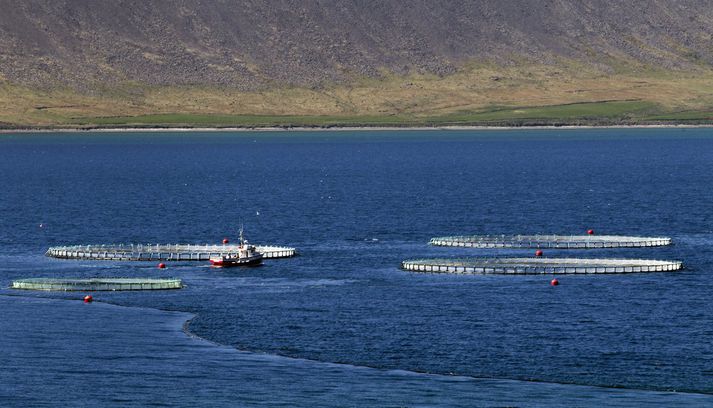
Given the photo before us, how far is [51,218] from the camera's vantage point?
19125 centimetres

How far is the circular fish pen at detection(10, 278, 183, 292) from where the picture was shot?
122625 millimetres

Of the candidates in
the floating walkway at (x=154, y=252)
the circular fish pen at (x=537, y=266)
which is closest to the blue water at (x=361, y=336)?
the circular fish pen at (x=537, y=266)

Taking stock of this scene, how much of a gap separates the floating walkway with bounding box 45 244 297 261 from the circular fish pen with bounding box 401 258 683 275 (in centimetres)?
1606

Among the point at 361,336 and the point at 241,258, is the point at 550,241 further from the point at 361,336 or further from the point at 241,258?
the point at 361,336

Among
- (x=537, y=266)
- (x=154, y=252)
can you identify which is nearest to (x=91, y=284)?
(x=154, y=252)

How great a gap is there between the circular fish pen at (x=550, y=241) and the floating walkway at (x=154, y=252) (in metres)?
18.2

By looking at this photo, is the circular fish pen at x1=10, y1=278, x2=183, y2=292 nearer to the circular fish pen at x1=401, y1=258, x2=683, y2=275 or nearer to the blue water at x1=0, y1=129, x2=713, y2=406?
the blue water at x1=0, y1=129, x2=713, y2=406

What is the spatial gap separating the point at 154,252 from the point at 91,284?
23.3 metres

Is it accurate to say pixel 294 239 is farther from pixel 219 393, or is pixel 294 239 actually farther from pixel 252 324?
→ pixel 219 393

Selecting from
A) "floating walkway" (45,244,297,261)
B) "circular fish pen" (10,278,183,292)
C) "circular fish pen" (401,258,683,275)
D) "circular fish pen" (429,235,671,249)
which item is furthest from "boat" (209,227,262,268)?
"circular fish pen" (429,235,671,249)

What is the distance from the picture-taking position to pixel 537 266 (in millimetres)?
132625

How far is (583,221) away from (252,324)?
87916 mm

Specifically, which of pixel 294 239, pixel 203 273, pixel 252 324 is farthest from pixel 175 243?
pixel 252 324

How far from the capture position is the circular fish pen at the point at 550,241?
152500mm
